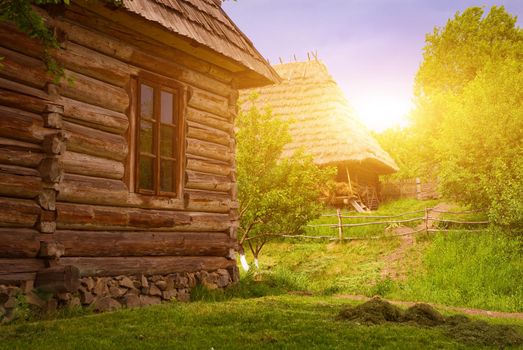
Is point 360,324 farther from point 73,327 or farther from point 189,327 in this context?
point 73,327

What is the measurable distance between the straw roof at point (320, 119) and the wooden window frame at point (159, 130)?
14.7m

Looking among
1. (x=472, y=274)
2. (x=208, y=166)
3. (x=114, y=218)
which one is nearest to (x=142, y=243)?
(x=114, y=218)

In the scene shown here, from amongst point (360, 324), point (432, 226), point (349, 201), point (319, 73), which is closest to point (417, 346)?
point (360, 324)

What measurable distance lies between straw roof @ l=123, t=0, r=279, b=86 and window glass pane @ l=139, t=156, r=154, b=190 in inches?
86.9

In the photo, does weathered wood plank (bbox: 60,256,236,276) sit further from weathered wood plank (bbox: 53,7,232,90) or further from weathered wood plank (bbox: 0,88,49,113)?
weathered wood plank (bbox: 53,7,232,90)

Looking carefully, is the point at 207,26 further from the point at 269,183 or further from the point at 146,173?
the point at 269,183

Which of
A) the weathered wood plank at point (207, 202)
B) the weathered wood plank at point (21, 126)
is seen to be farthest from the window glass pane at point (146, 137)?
the weathered wood plank at point (21, 126)

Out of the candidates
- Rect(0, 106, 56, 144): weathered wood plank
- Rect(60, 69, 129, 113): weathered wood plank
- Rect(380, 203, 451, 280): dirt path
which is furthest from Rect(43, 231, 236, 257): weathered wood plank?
Rect(380, 203, 451, 280): dirt path

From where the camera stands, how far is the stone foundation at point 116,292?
23.3 ft

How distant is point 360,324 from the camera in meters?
7.28

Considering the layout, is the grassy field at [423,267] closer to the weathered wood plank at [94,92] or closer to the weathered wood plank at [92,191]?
the weathered wood plank at [92,191]

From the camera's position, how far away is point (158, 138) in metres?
9.86

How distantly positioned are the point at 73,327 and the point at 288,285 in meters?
7.71

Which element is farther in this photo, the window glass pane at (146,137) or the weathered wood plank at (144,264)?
the window glass pane at (146,137)
